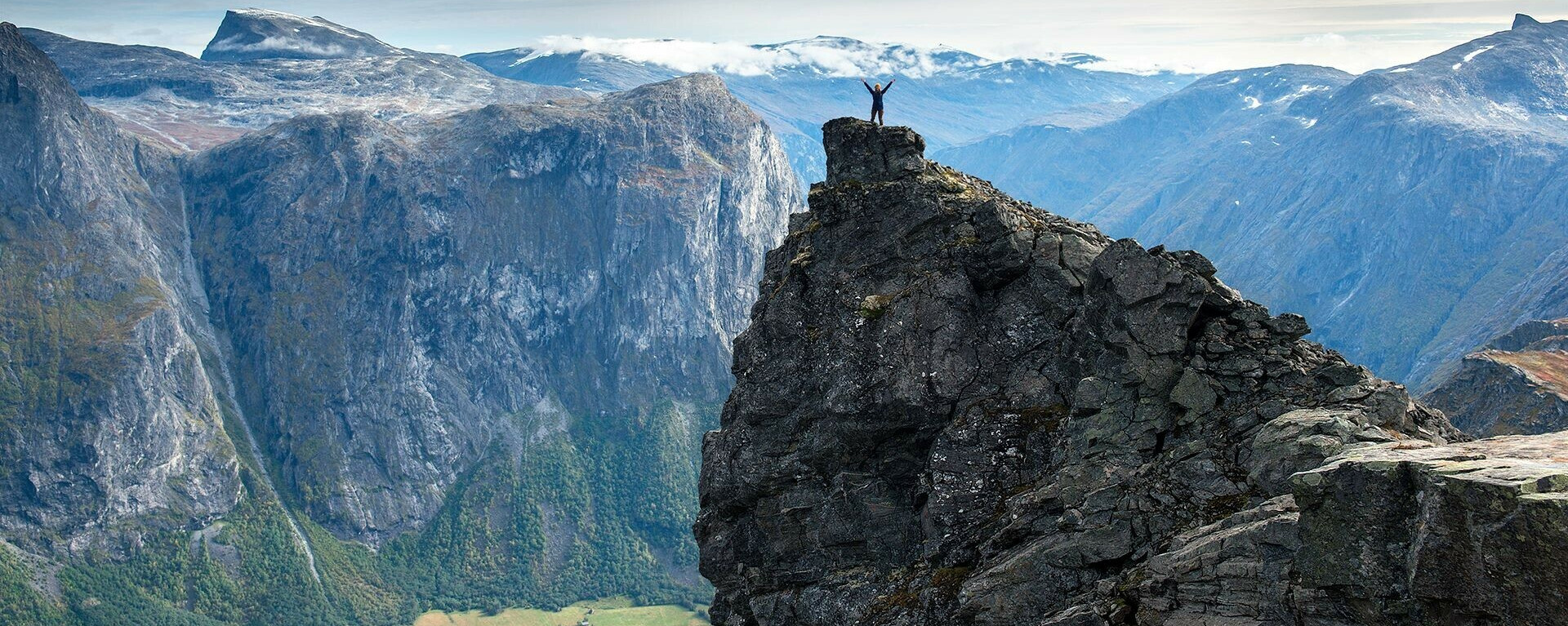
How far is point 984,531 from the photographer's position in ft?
131

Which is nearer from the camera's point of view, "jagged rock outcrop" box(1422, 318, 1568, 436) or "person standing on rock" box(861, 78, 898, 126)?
"person standing on rock" box(861, 78, 898, 126)

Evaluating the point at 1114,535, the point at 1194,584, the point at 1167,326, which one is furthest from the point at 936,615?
the point at 1167,326

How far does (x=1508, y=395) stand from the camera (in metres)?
183

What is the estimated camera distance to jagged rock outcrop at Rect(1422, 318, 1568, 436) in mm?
172875

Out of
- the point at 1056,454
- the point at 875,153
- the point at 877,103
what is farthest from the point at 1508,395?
the point at 1056,454

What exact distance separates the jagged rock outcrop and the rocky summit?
161m

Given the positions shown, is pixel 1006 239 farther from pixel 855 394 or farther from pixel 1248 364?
pixel 1248 364

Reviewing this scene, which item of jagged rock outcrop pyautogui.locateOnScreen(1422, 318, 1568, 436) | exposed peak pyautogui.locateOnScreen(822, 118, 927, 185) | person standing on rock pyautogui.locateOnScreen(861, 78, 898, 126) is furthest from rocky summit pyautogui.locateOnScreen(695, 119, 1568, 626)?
jagged rock outcrop pyautogui.locateOnScreen(1422, 318, 1568, 436)

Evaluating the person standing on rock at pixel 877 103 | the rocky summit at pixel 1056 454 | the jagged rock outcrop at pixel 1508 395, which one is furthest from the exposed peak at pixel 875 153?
the jagged rock outcrop at pixel 1508 395

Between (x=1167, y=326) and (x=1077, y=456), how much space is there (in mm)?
6034

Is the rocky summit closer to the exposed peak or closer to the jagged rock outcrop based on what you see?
the exposed peak

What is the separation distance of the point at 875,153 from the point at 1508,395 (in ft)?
591

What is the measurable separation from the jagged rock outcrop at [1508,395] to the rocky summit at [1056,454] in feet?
528

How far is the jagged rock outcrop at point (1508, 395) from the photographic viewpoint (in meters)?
173
